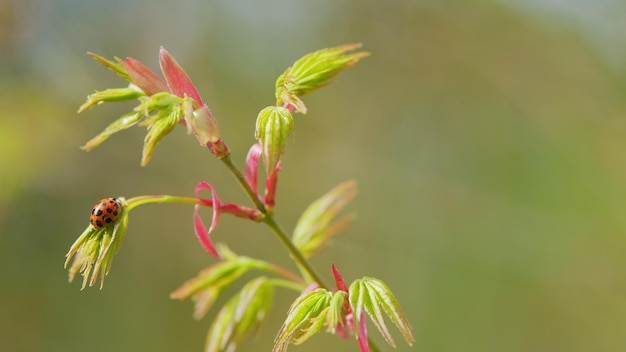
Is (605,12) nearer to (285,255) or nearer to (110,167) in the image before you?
(285,255)

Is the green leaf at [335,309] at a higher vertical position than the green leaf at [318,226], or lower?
lower

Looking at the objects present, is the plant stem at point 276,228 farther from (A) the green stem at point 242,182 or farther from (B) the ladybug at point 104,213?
(B) the ladybug at point 104,213

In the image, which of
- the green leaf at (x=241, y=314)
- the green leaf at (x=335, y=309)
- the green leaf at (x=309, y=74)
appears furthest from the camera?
the green leaf at (x=241, y=314)

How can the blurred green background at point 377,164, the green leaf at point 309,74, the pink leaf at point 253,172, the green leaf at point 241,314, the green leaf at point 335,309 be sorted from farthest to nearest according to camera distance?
the blurred green background at point 377,164 < the green leaf at point 241,314 < the pink leaf at point 253,172 < the green leaf at point 309,74 < the green leaf at point 335,309

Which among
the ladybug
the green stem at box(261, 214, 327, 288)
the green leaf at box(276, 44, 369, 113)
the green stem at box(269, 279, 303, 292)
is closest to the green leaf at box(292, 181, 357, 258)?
the green stem at box(269, 279, 303, 292)

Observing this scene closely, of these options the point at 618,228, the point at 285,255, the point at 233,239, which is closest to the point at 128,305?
the point at 233,239

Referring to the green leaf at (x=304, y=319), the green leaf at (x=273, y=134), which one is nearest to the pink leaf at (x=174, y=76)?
the green leaf at (x=273, y=134)

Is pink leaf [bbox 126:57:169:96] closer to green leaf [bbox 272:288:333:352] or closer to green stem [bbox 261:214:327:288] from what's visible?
green stem [bbox 261:214:327:288]

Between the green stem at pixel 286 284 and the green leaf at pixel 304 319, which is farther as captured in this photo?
the green stem at pixel 286 284
